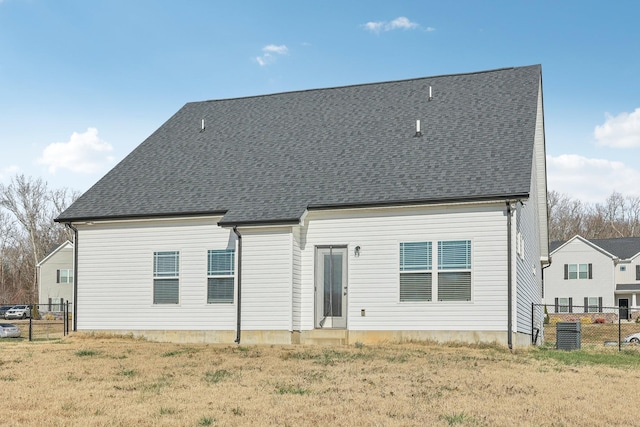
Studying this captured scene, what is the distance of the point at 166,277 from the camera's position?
2081cm

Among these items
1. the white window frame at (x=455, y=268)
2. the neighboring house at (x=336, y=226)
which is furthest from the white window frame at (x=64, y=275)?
the white window frame at (x=455, y=268)

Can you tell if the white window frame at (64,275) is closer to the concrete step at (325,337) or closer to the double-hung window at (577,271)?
the double-hung window at (577,271)

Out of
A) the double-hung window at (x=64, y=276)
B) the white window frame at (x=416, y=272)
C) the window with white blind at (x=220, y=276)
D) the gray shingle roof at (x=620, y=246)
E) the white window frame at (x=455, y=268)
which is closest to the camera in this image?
the white window frame at (x=455, y=268)

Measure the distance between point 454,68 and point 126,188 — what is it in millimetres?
11803

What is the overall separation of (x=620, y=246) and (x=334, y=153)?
162ft

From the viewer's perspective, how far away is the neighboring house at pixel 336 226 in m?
18.3

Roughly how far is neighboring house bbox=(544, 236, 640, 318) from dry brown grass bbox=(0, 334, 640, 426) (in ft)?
160

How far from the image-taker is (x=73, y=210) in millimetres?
22047

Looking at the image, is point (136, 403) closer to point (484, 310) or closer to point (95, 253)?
point (484, 310)

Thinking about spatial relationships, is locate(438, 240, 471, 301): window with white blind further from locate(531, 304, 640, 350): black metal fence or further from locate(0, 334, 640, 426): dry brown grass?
locate(531, 304, 640, 350): black metal fence

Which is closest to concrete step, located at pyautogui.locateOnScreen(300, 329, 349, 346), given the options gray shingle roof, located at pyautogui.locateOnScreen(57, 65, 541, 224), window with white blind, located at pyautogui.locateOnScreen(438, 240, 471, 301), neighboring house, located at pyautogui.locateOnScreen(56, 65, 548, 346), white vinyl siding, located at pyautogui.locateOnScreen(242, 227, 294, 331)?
neighboring house, located at pyautogui.locateOnScreen(56, 65, 548, 346)

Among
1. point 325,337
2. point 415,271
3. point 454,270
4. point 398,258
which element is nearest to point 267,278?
point 325,337

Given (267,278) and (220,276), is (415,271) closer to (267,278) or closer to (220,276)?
(267,278)

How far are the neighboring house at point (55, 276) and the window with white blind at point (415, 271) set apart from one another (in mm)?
53079
